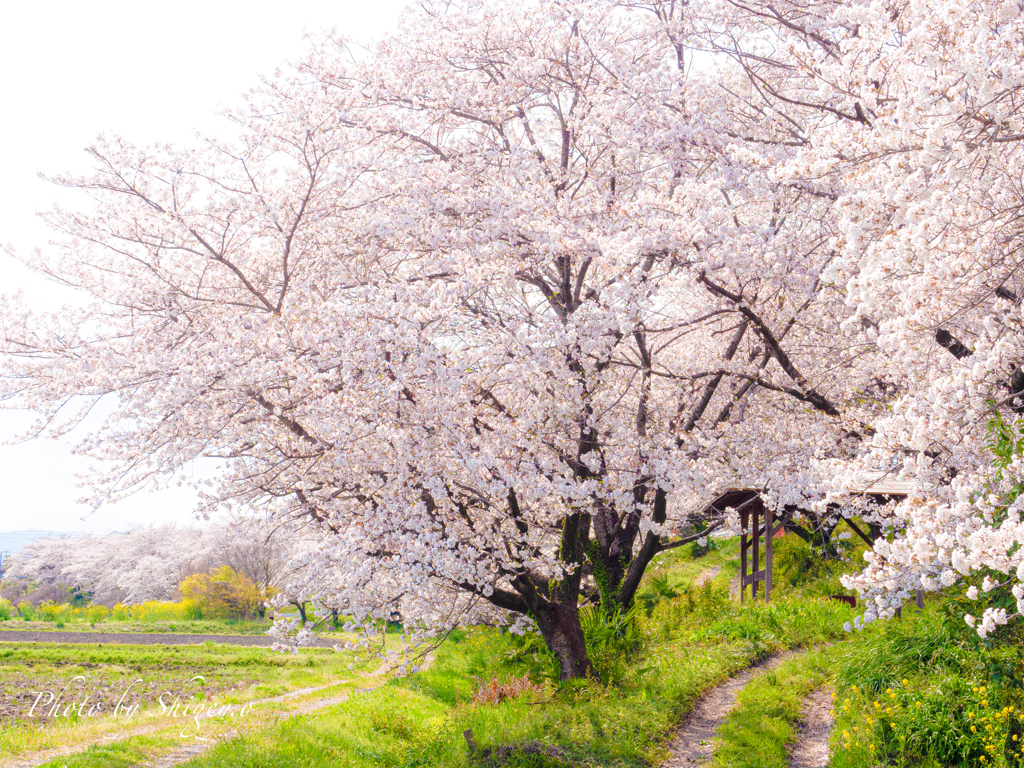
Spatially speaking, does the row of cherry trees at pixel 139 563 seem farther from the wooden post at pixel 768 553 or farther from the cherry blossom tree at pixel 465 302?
the cherry blossom tree at pixel 465 302

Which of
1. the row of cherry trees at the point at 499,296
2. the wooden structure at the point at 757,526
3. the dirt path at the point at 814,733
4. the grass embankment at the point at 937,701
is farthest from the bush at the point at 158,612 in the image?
the grass embankment at the point at 937,701

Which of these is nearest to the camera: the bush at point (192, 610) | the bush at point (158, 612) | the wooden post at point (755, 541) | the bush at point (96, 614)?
the wooden post at point (755, 541)

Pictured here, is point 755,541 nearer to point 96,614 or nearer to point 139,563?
point 96,614

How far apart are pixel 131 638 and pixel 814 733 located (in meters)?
27.9

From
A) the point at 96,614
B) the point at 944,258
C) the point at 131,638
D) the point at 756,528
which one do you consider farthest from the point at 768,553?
the point at 96,614

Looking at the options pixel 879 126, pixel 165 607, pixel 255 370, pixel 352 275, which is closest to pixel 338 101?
pixel 352 275

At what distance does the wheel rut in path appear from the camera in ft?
25.4

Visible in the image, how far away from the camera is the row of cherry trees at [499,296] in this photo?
7.61 metres

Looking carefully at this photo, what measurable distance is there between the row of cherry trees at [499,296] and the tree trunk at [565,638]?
4 centimetres

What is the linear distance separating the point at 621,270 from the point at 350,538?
4434 millimetres

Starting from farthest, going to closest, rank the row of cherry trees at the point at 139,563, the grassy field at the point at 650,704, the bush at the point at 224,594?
the row of cherry trees at the point at 139,563
the bush at the point at 224,594
the grassy field at the point at 650,704

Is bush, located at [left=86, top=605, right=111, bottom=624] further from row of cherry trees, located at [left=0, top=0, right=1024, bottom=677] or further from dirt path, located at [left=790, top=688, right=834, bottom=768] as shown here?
dirt path, located at [left=790, top=688, right=834, bottom=768]

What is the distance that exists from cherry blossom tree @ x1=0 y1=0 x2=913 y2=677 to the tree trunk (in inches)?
1.3

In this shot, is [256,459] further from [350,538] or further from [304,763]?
[304,763]
